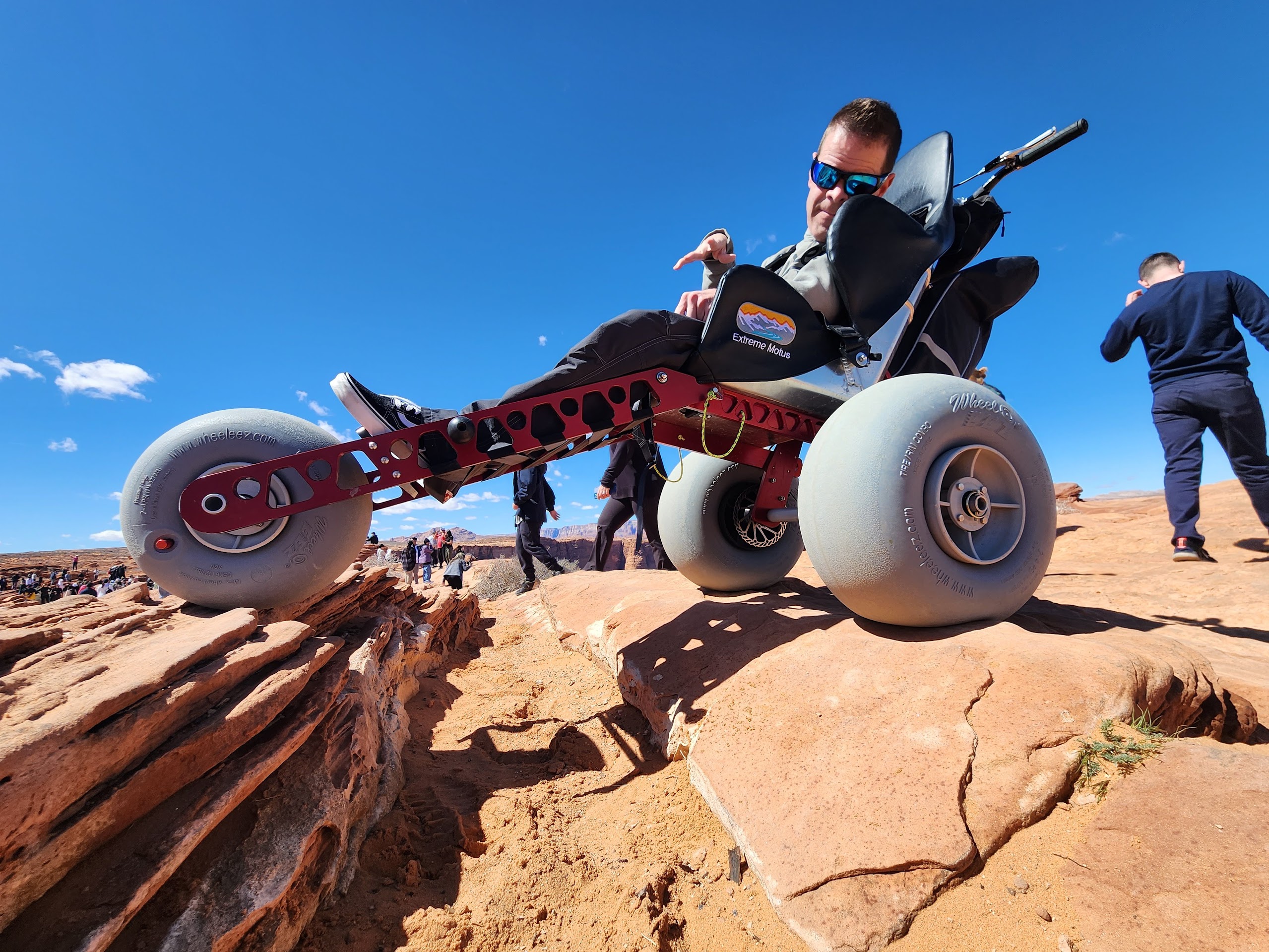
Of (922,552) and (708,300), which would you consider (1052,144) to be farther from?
(922,552)

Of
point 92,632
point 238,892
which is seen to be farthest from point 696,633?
point 92,632

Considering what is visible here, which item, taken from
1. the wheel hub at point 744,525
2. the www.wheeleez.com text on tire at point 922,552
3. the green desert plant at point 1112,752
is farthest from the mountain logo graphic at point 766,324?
the green desert plant at point 1112,752

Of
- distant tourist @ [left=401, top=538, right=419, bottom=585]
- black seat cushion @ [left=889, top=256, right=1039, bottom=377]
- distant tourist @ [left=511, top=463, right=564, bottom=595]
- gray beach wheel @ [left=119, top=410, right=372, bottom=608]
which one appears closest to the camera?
gray beach wheel @ [left=119, top=410, right=372, bottom=608]

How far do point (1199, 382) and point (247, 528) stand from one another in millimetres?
5787

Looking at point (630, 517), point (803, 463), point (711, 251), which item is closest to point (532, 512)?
point (630, 517)

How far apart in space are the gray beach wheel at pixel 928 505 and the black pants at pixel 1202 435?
2.57 m

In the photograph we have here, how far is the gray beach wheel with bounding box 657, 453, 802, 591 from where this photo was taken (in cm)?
387

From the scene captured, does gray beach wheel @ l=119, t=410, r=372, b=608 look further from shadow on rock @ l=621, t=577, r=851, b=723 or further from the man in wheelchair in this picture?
shadow on rock @ l=621, t=577, r=851, b=723

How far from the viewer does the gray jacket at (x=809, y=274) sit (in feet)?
9.80

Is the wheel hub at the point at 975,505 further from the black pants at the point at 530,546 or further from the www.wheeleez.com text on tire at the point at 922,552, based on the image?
the black pants at the point at 530,546

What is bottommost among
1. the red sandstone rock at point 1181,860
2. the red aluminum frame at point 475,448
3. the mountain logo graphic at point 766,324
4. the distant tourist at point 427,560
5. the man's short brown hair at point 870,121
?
the distant tourist at point 427,560

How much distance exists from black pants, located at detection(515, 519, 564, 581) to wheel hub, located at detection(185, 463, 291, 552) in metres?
5.81

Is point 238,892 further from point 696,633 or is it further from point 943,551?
point 943,551

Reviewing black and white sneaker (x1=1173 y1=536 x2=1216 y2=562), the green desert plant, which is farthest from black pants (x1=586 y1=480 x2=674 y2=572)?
the green desert plant
